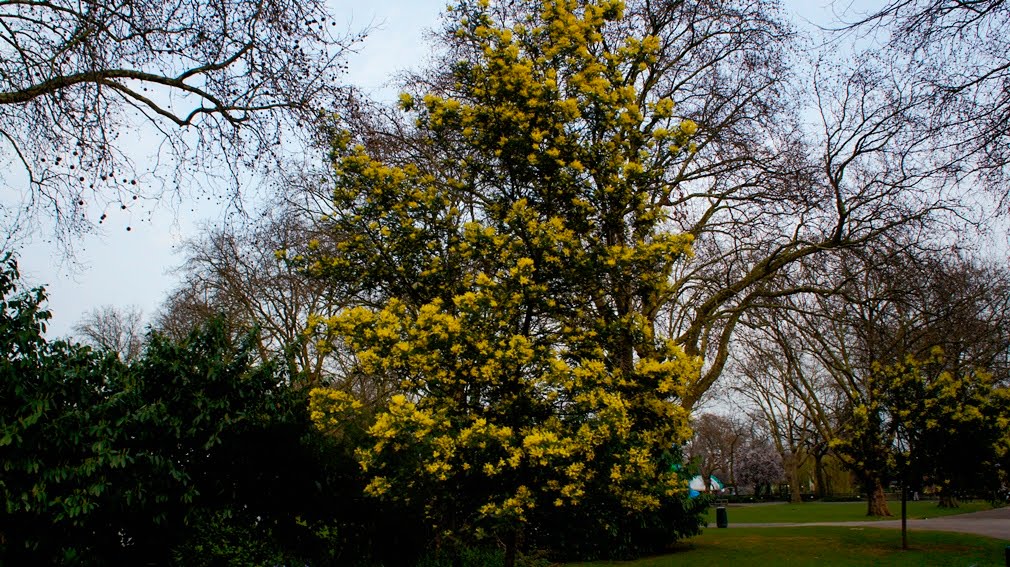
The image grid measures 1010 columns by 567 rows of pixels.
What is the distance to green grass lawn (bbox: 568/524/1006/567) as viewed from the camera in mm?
13312

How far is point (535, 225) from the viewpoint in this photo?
25.2ft

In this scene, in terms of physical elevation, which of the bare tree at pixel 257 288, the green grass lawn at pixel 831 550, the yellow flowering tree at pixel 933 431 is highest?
the bare tree at pixel 257 288

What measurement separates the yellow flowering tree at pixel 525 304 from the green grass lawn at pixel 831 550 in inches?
268

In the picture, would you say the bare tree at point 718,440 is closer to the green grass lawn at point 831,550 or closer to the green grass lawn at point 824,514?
the green grass lawn at point 824,514

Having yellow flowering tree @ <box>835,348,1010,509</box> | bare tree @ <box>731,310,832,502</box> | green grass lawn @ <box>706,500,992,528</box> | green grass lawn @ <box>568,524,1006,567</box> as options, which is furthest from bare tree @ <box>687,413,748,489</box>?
yellow flowering tree @ <box>835,348,1010,509</box>

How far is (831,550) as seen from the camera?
15.1 metres

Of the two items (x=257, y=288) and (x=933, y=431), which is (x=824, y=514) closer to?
(x=933, y=431)

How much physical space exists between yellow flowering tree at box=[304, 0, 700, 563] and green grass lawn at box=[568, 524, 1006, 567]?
6820 millimetres

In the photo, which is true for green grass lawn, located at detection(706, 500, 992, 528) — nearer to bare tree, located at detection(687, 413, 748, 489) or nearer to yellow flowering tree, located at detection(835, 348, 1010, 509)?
yellow flowering tree, located at detection(835, 348, 1010, 509)

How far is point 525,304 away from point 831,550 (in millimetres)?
11214

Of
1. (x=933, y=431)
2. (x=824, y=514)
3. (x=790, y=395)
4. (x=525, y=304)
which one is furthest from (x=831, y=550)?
(x=790, y=395)

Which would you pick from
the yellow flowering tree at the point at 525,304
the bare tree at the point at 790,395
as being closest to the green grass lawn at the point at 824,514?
the bare tree at the point at 790,395

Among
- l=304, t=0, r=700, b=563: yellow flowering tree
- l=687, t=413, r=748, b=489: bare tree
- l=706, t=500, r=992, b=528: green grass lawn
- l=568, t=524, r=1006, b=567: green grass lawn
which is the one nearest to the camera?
l=304, t=0, r=700, b=563: yellow flowering tree

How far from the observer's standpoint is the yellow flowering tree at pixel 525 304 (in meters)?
7.10
